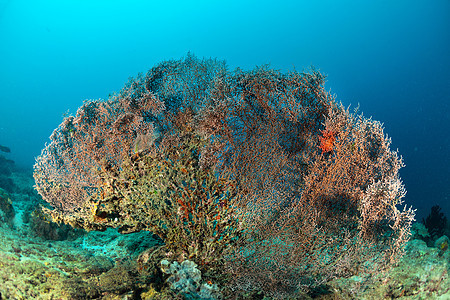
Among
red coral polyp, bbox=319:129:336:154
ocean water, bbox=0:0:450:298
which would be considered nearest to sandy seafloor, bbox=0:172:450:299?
red coral polyp, bbox=319:129:336:154

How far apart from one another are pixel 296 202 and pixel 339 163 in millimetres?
1256

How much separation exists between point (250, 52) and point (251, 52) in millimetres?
577

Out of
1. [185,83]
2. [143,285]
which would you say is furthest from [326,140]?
[143,285]

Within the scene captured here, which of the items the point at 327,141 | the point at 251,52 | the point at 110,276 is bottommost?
the point at 110,276

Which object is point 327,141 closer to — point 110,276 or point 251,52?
point 110,276

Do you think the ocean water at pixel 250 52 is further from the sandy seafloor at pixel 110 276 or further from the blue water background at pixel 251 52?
the sandy seafloor at pixel 110 276

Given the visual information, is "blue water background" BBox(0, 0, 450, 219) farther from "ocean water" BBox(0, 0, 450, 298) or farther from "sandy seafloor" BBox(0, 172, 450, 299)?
"sandy seafloor" BBox(0, 172, 450, 299)

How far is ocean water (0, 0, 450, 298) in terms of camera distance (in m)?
60.3

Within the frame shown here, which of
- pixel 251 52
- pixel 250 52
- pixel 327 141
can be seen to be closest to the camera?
pixel 327 141

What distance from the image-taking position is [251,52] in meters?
112

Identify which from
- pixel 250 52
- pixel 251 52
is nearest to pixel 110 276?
pixel 251 52

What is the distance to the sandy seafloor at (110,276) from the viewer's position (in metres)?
3.60

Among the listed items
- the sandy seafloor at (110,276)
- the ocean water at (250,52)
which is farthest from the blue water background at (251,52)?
Result: the sandy seafloor at (110,276)

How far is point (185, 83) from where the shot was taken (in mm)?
6371
